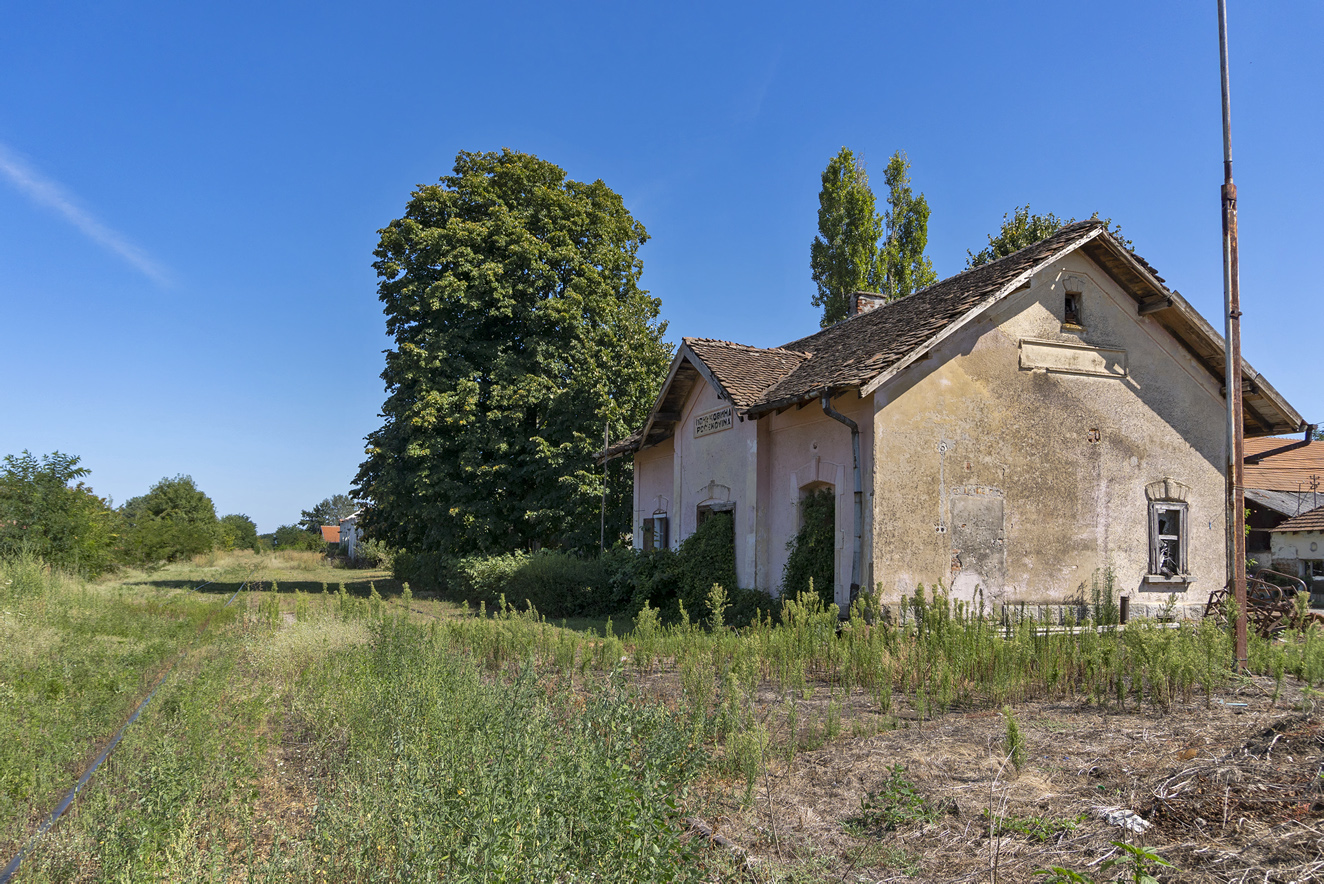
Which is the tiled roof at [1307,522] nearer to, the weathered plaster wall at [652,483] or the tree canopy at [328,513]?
the weathered plaster wall at [652,483]

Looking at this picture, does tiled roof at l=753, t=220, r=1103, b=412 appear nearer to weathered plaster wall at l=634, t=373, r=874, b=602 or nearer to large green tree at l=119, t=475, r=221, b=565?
weathered plaster wall at l=634, t=373, r=874, b=602

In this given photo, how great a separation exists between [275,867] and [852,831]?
2.87 meters

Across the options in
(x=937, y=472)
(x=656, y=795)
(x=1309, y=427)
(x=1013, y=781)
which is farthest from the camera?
(x=1309, y=427)

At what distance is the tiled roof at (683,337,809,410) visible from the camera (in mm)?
15281

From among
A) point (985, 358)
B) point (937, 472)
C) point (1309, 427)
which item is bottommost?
point (937, 472)

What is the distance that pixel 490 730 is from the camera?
16.6ft

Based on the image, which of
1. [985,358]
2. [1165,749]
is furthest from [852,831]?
[985,358]

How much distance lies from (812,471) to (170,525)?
142 ft

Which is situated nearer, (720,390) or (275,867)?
(275,867)

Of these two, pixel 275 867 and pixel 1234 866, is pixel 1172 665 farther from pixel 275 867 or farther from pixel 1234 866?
pixel 275 867

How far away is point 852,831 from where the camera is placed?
14.6 feet

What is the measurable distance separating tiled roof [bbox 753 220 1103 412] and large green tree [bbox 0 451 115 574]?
20.1m

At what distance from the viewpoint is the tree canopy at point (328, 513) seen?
394 ft

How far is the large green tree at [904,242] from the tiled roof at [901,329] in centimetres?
1728
